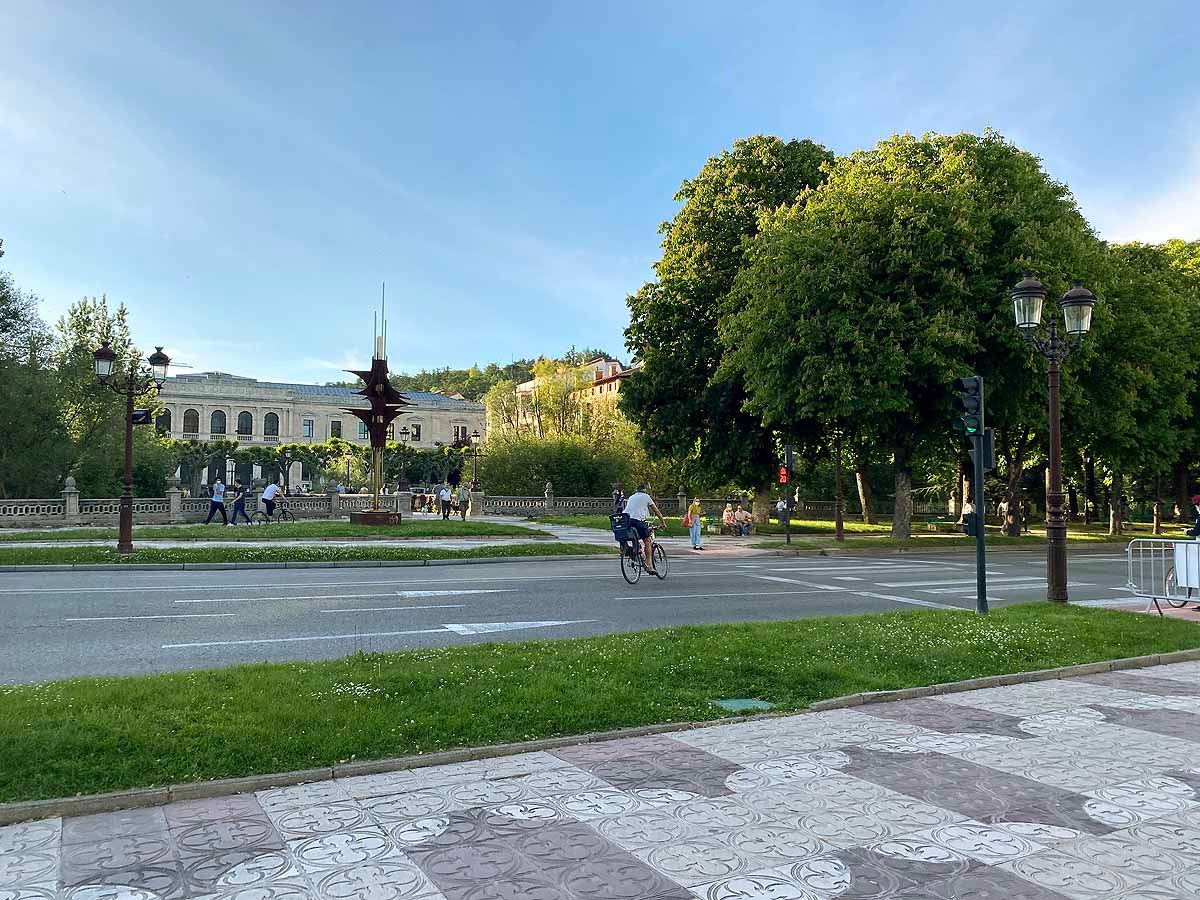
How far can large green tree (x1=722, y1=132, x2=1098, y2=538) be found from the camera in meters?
26.4

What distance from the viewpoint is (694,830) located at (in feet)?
14.3

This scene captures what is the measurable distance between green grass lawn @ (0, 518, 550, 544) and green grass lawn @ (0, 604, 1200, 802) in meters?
18.9

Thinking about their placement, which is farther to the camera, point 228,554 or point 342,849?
point 228,554

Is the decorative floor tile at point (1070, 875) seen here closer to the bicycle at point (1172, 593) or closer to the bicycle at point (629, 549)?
the bicycle at point (1172, 593)

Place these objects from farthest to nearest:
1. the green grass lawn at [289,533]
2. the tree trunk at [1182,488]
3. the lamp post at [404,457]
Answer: the lamp post at [404,457]
the tree trunk at [1182,488]
the green grass lawn at [289,533]

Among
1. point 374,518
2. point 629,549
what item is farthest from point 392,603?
point 374,518

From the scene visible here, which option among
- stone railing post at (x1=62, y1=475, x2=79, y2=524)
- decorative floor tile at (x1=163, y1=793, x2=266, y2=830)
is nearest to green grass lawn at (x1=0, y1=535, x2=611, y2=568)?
stone railing post at (x1=62, y1=475, x2=79, y2=524)

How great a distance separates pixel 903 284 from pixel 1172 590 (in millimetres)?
15829

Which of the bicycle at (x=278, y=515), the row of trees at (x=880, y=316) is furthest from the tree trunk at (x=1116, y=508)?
the bicycle at (x=278, y=515)

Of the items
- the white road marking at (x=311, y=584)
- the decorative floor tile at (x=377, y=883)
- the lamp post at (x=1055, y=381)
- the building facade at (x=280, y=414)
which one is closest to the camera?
the decorative floor tile at (x=377, y=883)

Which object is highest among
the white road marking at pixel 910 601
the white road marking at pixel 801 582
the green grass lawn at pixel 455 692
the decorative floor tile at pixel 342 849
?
the green grass lawn at pixel 455 692

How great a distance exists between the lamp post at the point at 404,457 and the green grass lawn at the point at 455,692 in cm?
4688

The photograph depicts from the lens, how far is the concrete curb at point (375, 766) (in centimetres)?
460

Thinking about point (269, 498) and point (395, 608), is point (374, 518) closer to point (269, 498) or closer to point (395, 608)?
point (269, 498)
